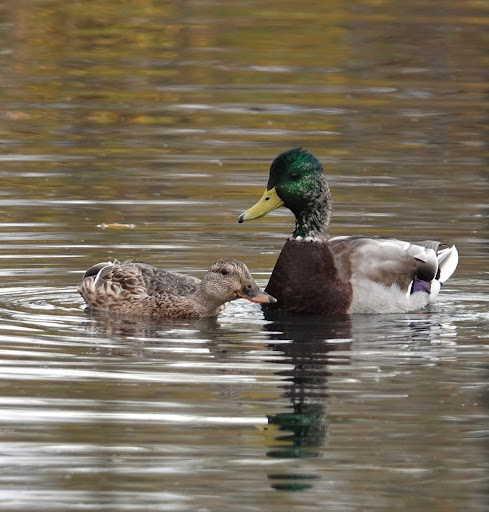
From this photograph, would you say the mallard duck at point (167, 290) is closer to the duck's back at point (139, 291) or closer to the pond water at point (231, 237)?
the duck's back at point (139, 291)

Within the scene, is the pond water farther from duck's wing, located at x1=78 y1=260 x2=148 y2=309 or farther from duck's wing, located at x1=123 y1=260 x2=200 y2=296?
duck's wing, located at x1=123 y1=260 x2=200 y2=296

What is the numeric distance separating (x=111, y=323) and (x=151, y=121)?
901 cm

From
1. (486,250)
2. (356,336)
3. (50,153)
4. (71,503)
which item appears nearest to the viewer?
(71,503)

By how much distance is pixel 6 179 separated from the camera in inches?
707

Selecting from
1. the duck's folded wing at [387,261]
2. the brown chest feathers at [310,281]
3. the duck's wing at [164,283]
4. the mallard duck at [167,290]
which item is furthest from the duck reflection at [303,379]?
the duck's wing at [164,283]

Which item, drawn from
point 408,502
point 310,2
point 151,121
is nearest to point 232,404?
point 408,502

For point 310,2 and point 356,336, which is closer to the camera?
point 356,336

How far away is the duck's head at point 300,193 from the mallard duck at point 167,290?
90 centimetres

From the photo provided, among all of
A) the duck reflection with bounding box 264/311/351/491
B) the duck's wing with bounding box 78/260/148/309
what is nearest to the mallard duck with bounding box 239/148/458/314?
the duck reflection with bounding box 264/311/351/491

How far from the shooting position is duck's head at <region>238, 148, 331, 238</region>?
13.3 metres

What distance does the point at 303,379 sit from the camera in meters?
10.7

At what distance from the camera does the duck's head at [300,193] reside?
1334 cm

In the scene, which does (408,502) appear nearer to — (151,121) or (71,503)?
(71,503)

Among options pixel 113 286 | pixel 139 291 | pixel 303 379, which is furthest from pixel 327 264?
pixel 303 379
